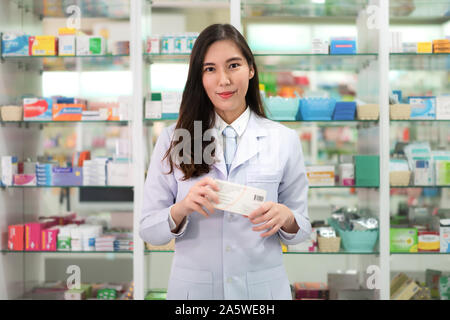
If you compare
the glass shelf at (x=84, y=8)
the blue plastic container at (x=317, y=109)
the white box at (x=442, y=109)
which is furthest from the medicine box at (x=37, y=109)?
the white box at (x=442, y=109)

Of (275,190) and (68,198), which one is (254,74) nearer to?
(275,190)

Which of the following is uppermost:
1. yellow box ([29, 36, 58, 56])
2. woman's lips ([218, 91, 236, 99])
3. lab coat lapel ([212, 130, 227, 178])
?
yellow box ([29, 36, 58, 56])

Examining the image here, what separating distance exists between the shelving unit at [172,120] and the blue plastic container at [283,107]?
0.10m

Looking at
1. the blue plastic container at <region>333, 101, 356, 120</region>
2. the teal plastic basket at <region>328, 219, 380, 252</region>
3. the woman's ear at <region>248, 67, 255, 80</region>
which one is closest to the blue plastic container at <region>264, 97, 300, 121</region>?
the blue plastic container at <region>333, 101, 356, 120</region>

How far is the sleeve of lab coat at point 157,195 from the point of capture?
161 centimetres

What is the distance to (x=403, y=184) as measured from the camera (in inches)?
144

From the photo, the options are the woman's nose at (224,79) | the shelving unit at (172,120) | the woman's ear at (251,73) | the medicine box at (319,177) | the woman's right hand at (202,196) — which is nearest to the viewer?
the woman's right hand at (202,196)

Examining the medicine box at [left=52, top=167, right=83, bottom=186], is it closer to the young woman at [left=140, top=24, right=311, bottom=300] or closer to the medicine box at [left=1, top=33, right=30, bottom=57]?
the medicine box at [left=1, top=33, right=30, bottom=57]

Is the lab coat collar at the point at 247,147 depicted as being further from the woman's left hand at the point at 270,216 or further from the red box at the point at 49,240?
the red box at the point at 49,240

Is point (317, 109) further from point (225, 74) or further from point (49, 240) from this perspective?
point (49, 240)

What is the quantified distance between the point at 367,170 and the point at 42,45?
2768 millimetres

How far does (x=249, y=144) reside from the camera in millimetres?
1672

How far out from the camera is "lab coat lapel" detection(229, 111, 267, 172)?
1647 millimetres
